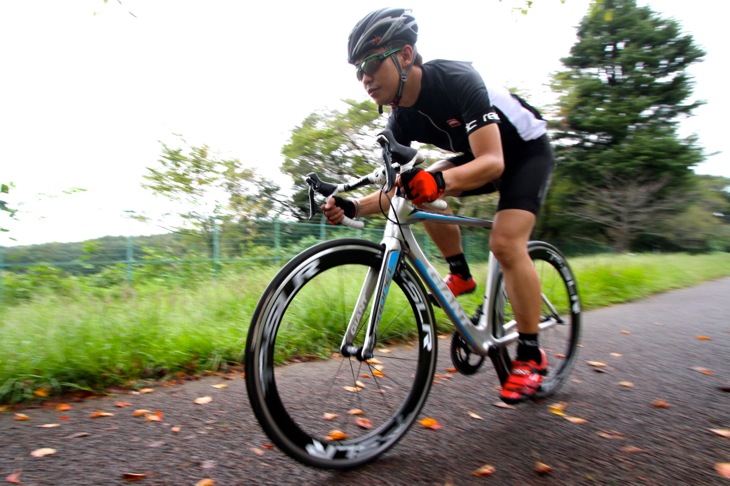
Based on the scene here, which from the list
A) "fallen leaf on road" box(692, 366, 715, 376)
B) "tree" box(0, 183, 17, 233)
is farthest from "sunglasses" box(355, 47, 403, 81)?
"tree" box(0, 183, 17, 233)

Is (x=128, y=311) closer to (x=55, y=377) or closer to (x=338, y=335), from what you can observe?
(x=55, y=377)

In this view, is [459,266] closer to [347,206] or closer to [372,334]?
[347,206]

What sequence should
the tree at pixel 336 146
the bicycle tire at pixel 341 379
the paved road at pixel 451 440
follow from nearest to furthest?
the bicycle tire at pixel 341 379 < the paved road at pixel 451 440 < the tree at pixel 336 146

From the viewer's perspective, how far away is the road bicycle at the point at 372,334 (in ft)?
5.62

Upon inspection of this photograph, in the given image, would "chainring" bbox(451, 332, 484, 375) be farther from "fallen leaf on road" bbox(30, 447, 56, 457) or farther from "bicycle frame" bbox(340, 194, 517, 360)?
"fallen leaf on road" bbox(30, 447, 56, 457)

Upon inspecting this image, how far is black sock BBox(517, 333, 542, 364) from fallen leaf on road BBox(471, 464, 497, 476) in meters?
0.71

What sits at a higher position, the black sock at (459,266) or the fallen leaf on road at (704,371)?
the black sock at (459,266)

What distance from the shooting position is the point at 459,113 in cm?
230

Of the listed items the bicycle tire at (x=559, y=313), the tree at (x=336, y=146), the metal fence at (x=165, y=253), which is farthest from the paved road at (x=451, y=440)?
the tree at (x=336, y=146)

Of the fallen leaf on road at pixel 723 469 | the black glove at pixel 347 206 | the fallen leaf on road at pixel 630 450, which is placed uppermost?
the black glove at pixel 347 206

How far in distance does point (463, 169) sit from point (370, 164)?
52.3ft

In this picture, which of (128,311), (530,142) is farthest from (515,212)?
(128,311)

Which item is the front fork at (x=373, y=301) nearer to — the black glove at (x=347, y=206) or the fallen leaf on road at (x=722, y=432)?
the black glove at (x=347, y=206)

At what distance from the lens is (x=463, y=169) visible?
200 centimetres
